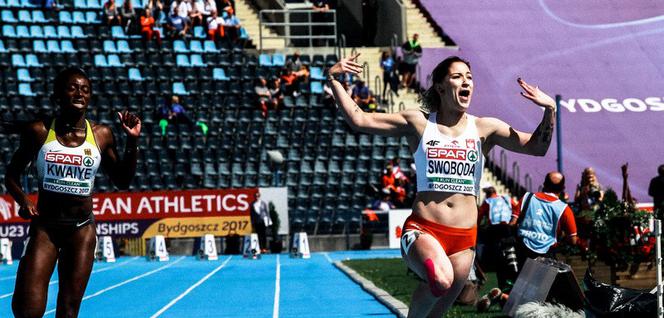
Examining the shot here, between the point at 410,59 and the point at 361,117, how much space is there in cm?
3187

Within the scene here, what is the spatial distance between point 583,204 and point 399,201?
17.7 meters

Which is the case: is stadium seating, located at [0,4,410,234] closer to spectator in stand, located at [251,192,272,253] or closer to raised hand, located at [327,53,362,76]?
spectator in stand, located at [251,192,272,253]

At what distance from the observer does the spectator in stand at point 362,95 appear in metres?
36.2

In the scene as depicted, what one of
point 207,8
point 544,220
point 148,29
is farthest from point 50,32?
point 544,220

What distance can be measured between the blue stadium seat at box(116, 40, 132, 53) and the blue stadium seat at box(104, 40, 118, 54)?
0.40ft

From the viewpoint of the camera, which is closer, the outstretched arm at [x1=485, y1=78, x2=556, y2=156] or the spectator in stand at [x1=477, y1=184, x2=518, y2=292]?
the outstretched arm at [x1=485, y1=78, x2=556, y2=156]

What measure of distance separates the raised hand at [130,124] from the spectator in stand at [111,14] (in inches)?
1207

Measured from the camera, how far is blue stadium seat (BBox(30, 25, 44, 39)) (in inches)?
1484

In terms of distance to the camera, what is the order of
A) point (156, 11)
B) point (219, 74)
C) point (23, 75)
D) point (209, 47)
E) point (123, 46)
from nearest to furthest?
point (23, 75), point (219, 74), point (123, 46), point (209, 47), point (156, 11)

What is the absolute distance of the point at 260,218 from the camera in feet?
107

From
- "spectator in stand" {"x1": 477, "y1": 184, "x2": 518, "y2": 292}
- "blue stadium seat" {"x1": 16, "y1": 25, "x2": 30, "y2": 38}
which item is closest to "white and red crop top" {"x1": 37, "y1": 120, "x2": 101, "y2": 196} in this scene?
"spectator in stand" {"x1": 477, "y1": 184, "x2": 518, "y2": 292}

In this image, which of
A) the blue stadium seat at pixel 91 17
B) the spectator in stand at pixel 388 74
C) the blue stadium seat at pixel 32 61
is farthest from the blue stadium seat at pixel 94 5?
the spectator in stand at pixel 388 74

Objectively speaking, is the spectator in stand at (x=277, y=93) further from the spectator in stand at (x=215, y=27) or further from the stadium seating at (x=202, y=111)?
the spectator in stand at (x=215, y=27)

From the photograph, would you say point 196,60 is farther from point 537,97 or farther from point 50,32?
point 537,97
